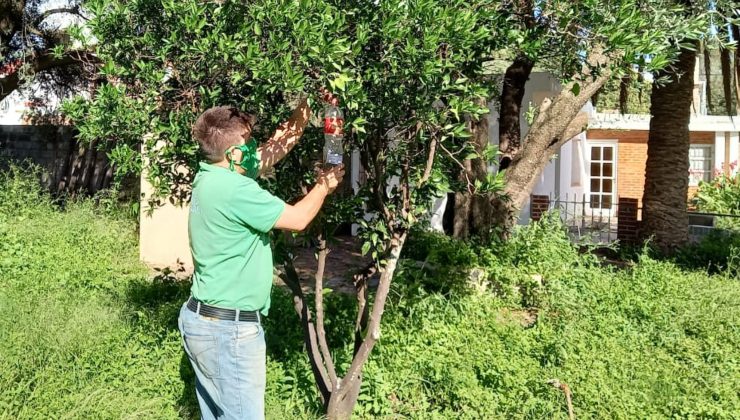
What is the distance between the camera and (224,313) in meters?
2.92

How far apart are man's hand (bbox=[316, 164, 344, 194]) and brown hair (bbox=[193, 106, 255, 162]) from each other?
0.41 m

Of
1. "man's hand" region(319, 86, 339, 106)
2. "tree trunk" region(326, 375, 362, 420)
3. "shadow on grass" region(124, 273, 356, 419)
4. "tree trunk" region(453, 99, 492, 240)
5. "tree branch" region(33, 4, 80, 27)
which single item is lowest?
"tree trunk" region(326, 375, 362, 420)

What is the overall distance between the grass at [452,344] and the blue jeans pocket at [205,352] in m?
1.41

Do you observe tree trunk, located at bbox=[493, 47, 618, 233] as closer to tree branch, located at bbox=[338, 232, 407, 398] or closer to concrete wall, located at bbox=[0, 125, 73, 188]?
tree branch, located at bbox=[338, 232, 407, 398]

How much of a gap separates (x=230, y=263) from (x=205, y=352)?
0.41 metres

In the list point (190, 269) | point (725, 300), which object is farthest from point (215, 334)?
point (190, 269)

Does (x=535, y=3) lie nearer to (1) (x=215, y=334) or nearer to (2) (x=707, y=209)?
(1) (x=215, y=334)

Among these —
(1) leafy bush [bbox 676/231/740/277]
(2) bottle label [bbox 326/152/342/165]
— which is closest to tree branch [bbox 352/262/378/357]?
(2) bottle label [bbox 326/152/342/165]

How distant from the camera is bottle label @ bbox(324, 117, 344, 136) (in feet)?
10.7

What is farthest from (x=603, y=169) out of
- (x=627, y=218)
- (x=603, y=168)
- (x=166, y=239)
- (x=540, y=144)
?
(x=166, y=239)

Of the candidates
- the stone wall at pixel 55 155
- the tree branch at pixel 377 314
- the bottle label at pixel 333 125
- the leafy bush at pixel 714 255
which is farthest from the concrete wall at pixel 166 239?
the leafy bush at pixel 714 255

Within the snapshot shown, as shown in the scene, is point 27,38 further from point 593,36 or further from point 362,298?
point 593,36

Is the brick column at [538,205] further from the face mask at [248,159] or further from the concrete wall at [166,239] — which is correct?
the face mask at [248,159]

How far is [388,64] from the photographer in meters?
3.12
